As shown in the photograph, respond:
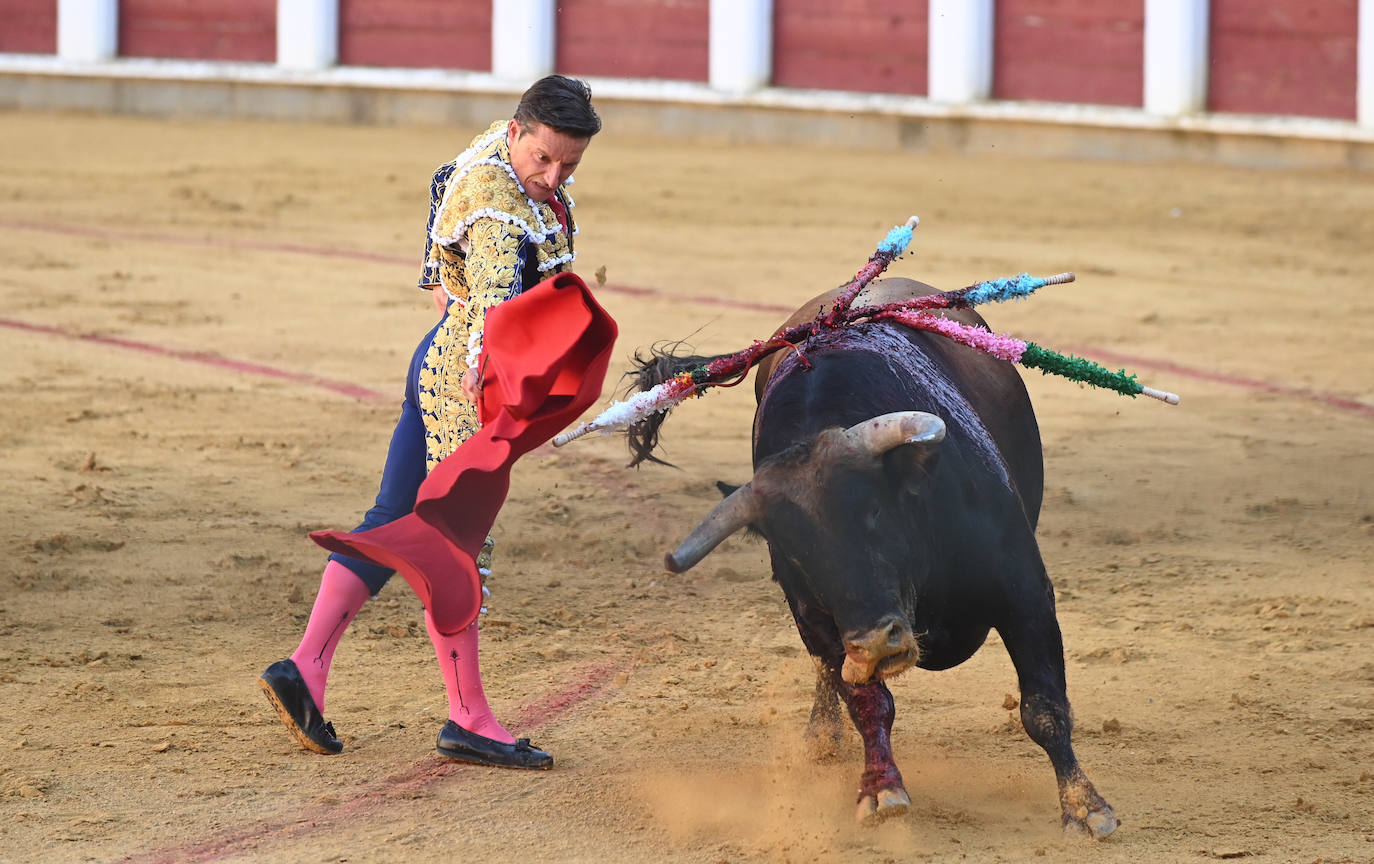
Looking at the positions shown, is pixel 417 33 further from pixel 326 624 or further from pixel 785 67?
pixel 326 624

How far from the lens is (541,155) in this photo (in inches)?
125

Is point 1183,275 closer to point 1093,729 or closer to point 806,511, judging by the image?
point 1093,729

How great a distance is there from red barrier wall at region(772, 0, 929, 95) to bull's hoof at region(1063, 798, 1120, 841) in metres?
10.3

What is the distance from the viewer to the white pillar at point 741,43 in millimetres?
13148

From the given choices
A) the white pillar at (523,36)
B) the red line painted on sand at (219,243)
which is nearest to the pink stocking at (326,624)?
the red line painted on sand at (219,243)

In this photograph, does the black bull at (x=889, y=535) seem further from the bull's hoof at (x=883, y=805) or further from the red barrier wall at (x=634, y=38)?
the red barrier wall at (x=634, y=38)

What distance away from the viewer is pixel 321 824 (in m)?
3.19

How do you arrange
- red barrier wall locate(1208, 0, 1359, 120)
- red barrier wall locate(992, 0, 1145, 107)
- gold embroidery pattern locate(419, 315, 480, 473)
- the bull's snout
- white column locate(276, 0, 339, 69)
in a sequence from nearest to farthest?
the bull's snout → gold embroidery pattern locate(419, 315, 480, 473) → red barrier wall locate(1208, 0, 1359, 120) → red barrier wall locate(992, 0, 1145, 107) → white column locate(276, 0, 339, 69)

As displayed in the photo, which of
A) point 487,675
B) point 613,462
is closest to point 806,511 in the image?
point 487,675

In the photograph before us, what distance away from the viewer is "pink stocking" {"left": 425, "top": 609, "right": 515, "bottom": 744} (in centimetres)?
344

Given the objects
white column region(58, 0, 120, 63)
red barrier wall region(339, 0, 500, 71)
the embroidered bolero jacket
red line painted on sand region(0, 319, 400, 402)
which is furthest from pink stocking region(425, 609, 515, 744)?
white column region(58, 0, 120, 63)

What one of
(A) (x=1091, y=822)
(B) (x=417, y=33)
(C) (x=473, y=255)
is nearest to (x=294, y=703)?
(C) (x=473, y=255)

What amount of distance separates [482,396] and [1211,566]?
7.77ft

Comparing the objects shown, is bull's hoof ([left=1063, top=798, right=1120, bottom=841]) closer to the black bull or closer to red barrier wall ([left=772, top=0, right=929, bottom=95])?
the black bull
